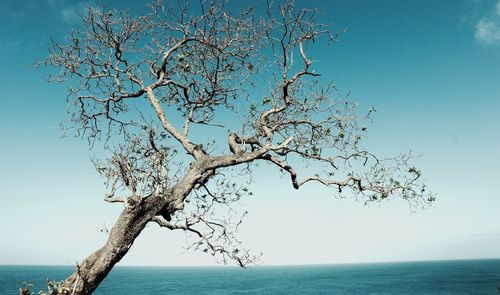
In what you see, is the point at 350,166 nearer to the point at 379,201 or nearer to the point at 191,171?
the point at 379,201

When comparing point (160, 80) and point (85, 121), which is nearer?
point (160, 80)

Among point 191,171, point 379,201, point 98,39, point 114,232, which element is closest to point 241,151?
point 191,171

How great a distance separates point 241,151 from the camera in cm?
927

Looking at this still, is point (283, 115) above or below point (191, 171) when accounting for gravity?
above

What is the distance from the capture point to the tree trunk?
725cm

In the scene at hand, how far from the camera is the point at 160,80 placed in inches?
402

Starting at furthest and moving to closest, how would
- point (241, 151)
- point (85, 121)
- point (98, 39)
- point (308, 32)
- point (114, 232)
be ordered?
1. point (85, 121)
2. point (98, 39)
3. point (308, 32)
4. point (241, 151)
5. point (114, 232)

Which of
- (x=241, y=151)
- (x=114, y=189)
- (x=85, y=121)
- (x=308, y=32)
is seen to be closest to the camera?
(x=114, y=189)

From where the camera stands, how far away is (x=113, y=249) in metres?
7.54

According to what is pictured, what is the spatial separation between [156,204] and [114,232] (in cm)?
94

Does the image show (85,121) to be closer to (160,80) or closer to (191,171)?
(160,80)

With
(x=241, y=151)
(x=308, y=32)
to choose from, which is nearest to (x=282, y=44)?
(x=308, y=32)

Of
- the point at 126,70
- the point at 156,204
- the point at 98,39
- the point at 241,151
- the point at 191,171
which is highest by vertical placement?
the point at 98,39

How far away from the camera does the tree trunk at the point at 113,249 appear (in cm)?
725
